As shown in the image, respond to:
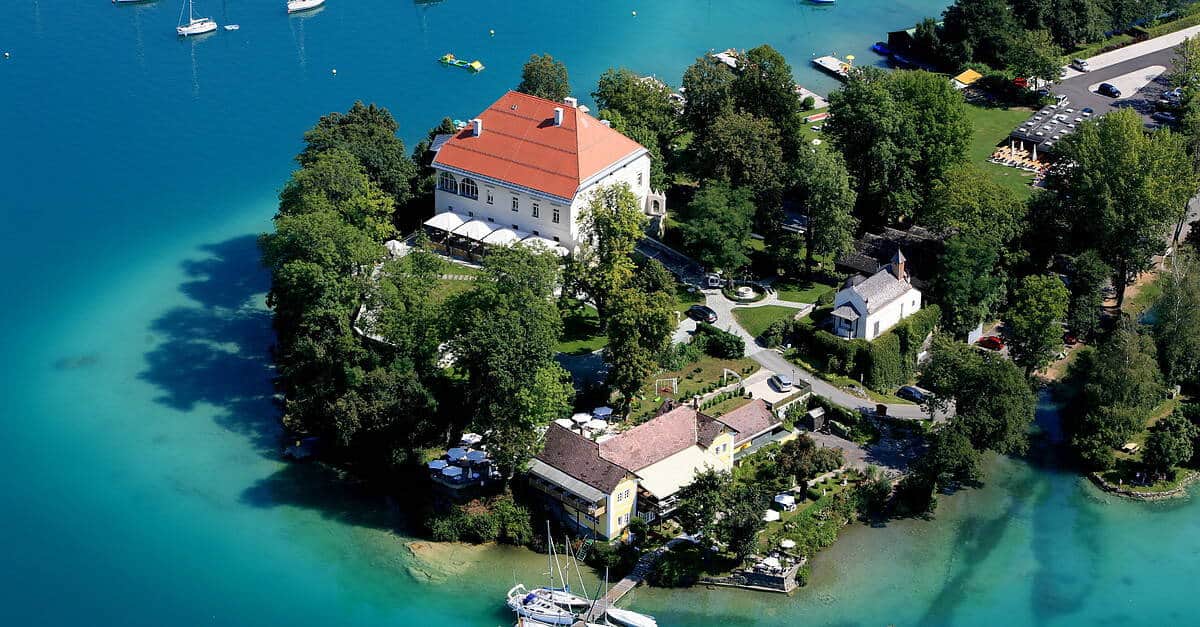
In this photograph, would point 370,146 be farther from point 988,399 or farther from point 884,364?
point 988,399

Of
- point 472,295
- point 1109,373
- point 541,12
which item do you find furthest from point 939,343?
point 541,12

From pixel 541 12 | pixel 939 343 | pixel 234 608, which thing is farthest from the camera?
pixel 541 12

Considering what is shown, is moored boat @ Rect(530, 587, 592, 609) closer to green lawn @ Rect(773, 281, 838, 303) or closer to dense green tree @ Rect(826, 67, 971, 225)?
green lawn @ Rect(773, 281, 838, 303)

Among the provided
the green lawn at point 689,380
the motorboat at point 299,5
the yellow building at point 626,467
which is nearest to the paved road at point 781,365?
the green lawn at point 689,380

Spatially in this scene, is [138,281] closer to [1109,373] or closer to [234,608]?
[234,608]

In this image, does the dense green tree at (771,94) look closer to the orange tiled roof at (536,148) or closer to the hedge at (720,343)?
the orange tiled roof at (536,148)

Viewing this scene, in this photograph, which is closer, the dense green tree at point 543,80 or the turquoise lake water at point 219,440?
the turquoise lake water at point 219,440

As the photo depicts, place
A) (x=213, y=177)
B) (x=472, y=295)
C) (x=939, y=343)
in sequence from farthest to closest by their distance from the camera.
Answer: (x=213, y=177) → (x=939, y=343) → (x=472, y=295)
